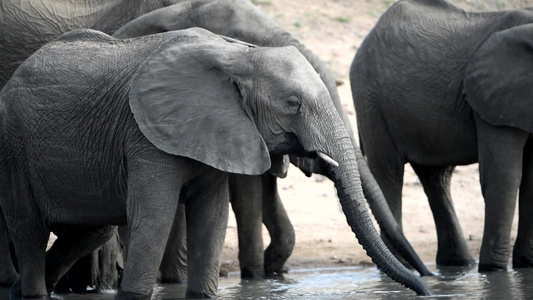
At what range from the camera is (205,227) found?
6.98m

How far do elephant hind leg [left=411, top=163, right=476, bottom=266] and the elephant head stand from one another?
342 cm

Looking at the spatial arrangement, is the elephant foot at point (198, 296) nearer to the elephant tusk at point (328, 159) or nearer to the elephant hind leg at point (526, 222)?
the elephant tusk at point (328, 159)

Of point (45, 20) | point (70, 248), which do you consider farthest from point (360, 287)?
point (45, 20)

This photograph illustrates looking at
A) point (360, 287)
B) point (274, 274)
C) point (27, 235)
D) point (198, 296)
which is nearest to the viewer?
point (198, 296)

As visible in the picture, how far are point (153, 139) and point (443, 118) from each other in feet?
11.9

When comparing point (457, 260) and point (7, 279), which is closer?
point (7, 279)

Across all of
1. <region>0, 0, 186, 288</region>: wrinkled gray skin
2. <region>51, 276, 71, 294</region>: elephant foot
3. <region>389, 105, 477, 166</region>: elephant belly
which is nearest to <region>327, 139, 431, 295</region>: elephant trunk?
<region>51, 276, 71, 294</region>: elephant foot

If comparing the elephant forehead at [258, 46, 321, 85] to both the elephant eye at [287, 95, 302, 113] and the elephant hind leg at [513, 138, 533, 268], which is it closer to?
the elephant eye at [287, 95, 302, 113]

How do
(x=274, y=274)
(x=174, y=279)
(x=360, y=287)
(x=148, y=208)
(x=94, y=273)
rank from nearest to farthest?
(x=148, y=208) → (x=94, y=273) → (x=360, y=287) → (x=174, y=279) → (x=274, y=274)

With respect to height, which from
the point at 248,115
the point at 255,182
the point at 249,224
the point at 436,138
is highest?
the point at 248,115

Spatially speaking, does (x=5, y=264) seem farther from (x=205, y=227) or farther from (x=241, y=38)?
(x=205, y=227)

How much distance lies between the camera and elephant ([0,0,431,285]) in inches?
337

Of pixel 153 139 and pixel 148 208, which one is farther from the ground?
pixel 153 139

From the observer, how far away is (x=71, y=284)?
8.41m
